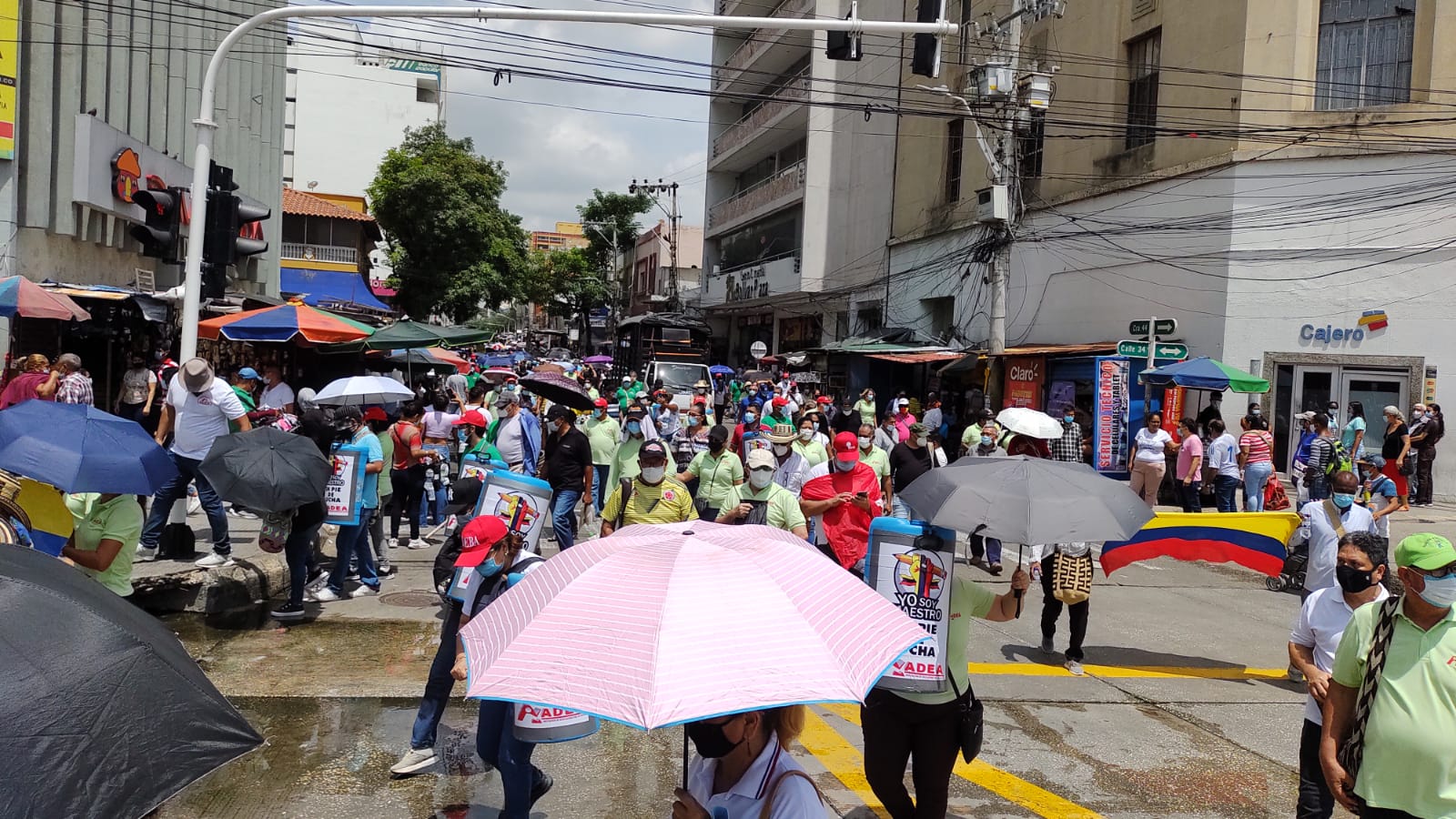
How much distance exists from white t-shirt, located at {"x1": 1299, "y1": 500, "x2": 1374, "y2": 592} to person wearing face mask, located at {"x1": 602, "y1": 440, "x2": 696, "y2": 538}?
4498 millimetres

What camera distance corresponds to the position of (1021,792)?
541 cm

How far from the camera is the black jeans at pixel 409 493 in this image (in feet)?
34.6

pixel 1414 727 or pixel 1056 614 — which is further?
pixel 1056 614

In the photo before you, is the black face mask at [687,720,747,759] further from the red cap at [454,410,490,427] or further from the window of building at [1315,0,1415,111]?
the window of building at [1315,0,1415,111]

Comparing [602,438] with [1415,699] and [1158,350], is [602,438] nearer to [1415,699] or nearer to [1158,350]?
[1415,699]

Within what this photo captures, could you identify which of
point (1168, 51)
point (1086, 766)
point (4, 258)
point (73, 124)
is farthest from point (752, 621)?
point (1168, 51)

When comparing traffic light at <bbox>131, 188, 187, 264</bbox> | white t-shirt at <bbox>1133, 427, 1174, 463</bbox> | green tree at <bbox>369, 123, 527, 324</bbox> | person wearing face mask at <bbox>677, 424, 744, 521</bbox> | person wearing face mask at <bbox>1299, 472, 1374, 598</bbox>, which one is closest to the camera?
person wearing face mask at <bbox>1299, 472, 1374, 598</bbox>

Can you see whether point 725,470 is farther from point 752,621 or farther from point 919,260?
point 919,260

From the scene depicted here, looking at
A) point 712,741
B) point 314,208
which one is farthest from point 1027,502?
point 314,208

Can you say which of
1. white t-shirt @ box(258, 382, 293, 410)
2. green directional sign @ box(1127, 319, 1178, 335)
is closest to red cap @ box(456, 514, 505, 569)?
white t-shirt @ box(258, 382, 293, 410)

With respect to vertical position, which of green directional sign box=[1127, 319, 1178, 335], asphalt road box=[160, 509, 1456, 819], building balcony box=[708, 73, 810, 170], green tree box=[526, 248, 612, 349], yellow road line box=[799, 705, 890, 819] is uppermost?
building balcony box=[708, 73, 810, 170]

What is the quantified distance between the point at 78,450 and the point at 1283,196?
18.8 meters

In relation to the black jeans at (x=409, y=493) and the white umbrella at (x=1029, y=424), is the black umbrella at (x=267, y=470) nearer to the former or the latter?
the black jeans at (x=409, y=493)

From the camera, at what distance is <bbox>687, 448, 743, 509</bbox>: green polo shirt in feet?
29.2
